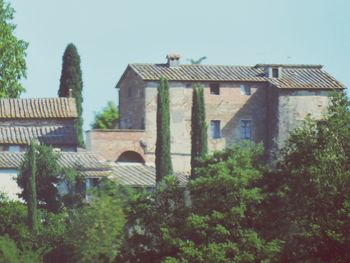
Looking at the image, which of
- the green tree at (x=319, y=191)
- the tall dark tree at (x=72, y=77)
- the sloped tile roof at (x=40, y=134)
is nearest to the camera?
the green tree at (x=319, y=191)

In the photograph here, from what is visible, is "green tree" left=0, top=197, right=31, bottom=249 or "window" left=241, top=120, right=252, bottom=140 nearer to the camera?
"green tree" left=0, top=197, right=31, bottom=249

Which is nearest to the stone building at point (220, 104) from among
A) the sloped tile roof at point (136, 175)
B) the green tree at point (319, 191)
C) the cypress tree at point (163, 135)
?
the sloped tile roof at point (136, 175)

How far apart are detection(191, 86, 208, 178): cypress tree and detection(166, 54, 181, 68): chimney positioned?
21.7 ft

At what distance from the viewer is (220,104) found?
214 ft

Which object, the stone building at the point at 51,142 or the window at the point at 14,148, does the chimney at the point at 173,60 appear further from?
the window at the point at 14,148

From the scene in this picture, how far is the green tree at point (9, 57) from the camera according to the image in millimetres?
62688

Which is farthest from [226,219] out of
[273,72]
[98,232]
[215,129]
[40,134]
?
[273,72]

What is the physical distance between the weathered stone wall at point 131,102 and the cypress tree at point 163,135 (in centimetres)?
610

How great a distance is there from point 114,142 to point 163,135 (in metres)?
7.18

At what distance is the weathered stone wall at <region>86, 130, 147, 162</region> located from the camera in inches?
2478

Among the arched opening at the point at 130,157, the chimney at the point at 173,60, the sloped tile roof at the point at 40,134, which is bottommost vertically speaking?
the arched opening at the point at 130,157

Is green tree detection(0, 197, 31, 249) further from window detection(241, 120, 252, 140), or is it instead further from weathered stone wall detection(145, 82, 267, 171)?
window detection(241, 120, 252, 140)

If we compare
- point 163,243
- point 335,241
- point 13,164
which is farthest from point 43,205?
point 335,241

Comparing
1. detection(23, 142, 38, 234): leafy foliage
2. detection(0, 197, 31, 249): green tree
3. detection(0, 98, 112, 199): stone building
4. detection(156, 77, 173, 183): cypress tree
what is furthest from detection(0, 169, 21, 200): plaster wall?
detection(156, 77, 173, 183): cypress tree
